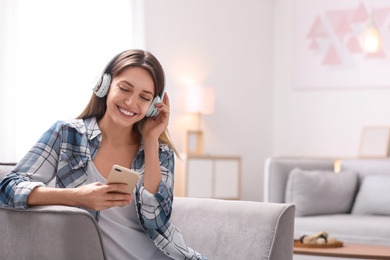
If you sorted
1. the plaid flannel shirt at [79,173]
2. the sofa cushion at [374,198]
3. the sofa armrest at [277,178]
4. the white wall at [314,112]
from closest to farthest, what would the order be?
the plaid flannel shirt at [79,173]
the sofa cushion at [374,198]
the sofa armrest at [277,178]
the white wall at [314,112]

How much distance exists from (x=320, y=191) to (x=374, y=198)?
38 cm

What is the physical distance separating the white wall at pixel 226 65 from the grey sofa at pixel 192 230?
13.9 feet

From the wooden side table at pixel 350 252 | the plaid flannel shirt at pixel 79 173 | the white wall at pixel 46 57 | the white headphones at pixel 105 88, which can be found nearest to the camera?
the plaid flannel shirt at pixel 79 173

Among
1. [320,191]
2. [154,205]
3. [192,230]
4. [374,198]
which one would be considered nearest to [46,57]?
[320,191]

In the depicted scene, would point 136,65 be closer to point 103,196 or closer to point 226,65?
point 103,196

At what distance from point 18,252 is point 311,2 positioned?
5802 millimetres

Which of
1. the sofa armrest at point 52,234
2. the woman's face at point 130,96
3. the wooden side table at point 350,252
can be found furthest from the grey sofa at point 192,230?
the wooden side table at point 350,252

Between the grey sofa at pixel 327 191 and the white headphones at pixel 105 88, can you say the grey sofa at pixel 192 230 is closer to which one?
the white headphones at pixel 105 88

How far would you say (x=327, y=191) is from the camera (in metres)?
5.45

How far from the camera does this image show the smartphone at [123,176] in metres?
2.06

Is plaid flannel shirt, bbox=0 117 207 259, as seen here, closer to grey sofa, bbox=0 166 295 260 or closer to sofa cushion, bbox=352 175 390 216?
grey sofa, bbox=0 166 295 260

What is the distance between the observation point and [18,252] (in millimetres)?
2168

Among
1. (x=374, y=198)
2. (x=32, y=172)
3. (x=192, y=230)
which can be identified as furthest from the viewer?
(x=374, y=198)

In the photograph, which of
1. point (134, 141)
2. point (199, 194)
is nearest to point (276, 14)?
point (199, 194)
